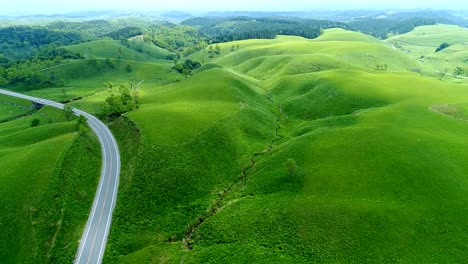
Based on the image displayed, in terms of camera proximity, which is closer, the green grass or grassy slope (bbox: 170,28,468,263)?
grassy slope (bbox: 170,28,468,263)

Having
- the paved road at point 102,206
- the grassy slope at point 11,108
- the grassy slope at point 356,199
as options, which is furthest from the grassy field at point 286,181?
the grassy slope at point 11,108

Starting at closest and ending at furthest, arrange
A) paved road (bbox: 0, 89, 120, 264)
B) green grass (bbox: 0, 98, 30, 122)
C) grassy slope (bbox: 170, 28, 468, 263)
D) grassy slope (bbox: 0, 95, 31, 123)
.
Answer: grassy slope (bbox: 170, 28, 468, 263), paved road (bbox: 0, 89, 120, 264), green grass (bbox: 0, 98, 30, 122), grassy slope (bbox: 0, 95, 31, 123)

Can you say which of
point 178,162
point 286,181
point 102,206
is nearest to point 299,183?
point 286,181

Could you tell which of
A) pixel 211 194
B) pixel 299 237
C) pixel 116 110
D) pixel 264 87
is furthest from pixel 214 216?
pixel 264 87

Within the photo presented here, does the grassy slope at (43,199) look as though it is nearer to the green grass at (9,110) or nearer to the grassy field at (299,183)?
the grassy field at (299,183)

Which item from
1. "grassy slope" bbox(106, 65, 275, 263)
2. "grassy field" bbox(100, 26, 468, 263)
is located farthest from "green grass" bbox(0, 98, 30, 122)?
"grassy field" bbox(100, 26, 468, 263)

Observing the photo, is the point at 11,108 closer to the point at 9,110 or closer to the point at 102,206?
the point at 9,110

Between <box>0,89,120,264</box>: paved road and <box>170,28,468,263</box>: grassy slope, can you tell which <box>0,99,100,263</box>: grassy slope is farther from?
<box>170,28,468,263</box>: grassy slope
